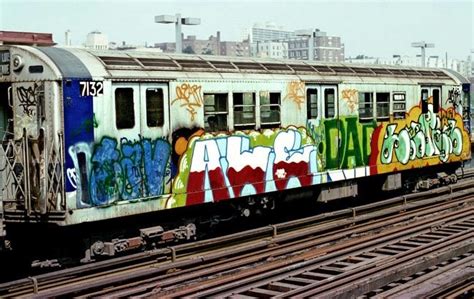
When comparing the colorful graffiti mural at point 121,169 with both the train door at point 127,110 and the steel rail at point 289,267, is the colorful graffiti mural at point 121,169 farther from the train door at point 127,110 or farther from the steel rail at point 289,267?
the steel rail at point 289,267

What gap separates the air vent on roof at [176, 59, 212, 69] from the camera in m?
12.8

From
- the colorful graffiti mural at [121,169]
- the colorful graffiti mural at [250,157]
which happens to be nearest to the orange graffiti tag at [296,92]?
the colorful graffiti mural at [250,157]

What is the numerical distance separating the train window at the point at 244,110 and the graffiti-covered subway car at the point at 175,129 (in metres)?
0.02

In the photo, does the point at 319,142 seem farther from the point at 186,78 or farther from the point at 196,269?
the point at 196,269

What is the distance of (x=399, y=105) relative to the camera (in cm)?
1805

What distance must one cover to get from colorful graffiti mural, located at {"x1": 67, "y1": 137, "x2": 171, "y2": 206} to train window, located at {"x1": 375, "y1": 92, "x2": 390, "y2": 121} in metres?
7.08

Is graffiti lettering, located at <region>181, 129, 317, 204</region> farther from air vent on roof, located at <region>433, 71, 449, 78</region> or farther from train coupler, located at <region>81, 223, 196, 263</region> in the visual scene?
air vent on roof, located at <region>433, 71, 449, 78</region>

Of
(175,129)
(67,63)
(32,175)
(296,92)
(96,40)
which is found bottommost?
(32,175)

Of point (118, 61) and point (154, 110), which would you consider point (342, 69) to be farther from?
point (118, 61)

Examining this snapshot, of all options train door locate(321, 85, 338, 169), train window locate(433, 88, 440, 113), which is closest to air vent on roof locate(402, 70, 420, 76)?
train window locate(433, 88, 440, 113)

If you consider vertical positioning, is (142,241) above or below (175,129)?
below

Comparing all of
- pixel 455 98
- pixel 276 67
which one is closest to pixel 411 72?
pixel 455 98

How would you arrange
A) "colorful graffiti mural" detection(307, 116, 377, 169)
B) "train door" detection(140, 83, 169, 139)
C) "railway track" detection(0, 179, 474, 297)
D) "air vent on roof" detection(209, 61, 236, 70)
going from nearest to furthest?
"railway track" detection(0, 179, 474, 297)
"train door" detection(140, 83, 169, 139)
"air vent on roof" detection(209, 61, 236, 70)
"colorful graffiti mural" detection(307, 116, 377, 169)

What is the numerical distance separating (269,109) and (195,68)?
2.08 m
